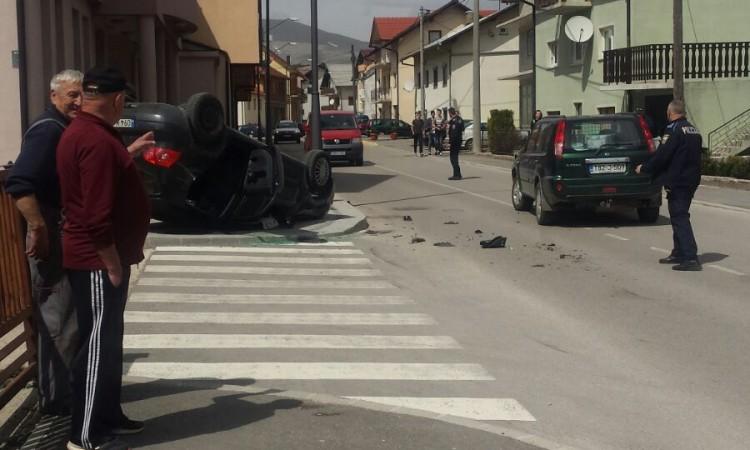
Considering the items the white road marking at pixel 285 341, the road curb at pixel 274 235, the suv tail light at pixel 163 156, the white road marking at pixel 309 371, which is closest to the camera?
the white road marking at pixel 309 371

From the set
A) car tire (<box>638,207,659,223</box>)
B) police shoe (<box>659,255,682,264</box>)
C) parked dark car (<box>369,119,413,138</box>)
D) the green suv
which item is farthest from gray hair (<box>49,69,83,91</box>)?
parked dark car (<box>369,119,413,138</box>)

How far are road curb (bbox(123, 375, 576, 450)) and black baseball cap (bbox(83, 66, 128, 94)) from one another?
2279 millimetres

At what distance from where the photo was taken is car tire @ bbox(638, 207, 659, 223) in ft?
49.8

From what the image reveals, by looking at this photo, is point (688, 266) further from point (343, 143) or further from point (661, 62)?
point (343, 143)

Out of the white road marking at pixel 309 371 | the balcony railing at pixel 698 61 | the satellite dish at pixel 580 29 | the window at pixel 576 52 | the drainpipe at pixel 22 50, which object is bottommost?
the white road marking at pixel 309 371

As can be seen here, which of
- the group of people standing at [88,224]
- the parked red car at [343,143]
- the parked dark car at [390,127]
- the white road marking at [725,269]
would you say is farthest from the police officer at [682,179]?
the parked dark car at [390,127]

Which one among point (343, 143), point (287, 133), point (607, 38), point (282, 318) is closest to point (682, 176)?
point (282, 318)

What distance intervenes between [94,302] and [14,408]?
1360 mm

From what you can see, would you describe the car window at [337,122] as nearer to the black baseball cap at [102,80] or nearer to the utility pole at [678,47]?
the utility pole at [678,47]

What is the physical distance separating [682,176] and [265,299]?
500 cm

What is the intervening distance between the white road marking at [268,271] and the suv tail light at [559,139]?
4724 millimetres

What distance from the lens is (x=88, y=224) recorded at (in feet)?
14.1

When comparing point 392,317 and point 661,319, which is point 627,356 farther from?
point 392,317

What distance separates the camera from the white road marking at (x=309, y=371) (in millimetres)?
6418
